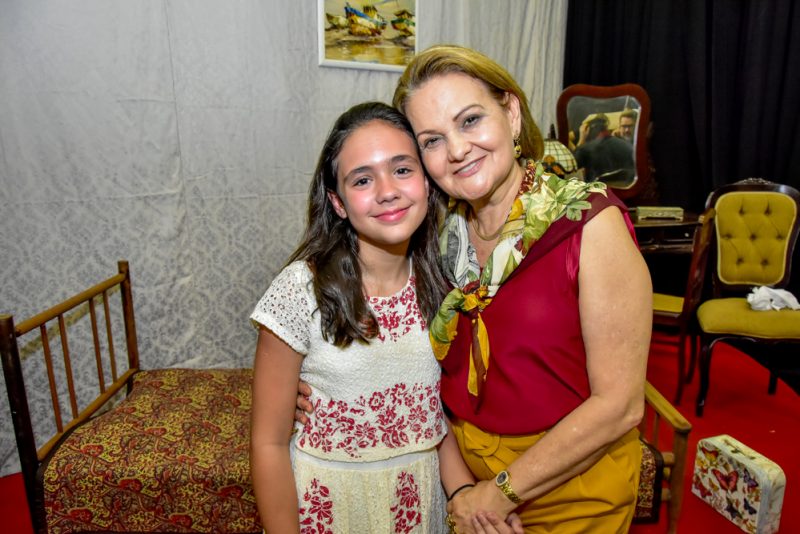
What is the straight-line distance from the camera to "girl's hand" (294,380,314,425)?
1.28 m

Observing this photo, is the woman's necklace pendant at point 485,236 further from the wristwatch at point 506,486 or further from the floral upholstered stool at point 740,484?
the floral upholstered stool at point 740,484

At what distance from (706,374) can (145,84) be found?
11.2ft

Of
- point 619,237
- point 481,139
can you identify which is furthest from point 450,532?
point 481,139

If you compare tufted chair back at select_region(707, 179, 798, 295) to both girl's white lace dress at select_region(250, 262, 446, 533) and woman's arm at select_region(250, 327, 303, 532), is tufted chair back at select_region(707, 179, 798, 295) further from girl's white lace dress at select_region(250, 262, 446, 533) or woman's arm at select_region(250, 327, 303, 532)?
woman's arm at select_region(250, 327, 303, 532)

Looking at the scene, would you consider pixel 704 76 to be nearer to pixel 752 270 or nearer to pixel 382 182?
pixel 752 270

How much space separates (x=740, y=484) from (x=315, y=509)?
1.93 metres

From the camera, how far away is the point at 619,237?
42.8 inches

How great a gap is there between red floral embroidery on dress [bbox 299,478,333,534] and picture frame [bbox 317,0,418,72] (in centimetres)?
253

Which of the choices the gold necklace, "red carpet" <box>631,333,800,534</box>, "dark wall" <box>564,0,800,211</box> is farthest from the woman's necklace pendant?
"dark wall" <box>564,0,800,211</box>

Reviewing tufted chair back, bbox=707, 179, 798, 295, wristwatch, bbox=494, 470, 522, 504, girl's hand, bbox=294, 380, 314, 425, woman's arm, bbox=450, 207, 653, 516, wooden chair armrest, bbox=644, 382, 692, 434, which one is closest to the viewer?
woman's arm, bbox=450, 207, 653, 516

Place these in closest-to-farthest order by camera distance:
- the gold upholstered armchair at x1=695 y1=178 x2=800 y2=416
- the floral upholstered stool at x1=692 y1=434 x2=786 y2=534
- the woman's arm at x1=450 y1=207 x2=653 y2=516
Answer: the woman's arm at x1=450 y1=207 x2=653 y2=516 → the floral upholstered stool at x1=692 y1=434 x2=786 y2=534 → the gold upholstered armchair at x1=695 y1=178 x2=800 y2=416

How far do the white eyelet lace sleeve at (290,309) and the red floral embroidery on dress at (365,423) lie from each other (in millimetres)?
169

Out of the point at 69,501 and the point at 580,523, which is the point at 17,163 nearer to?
the point at 69,501

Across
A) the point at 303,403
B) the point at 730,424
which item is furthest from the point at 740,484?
the point at 303,403
